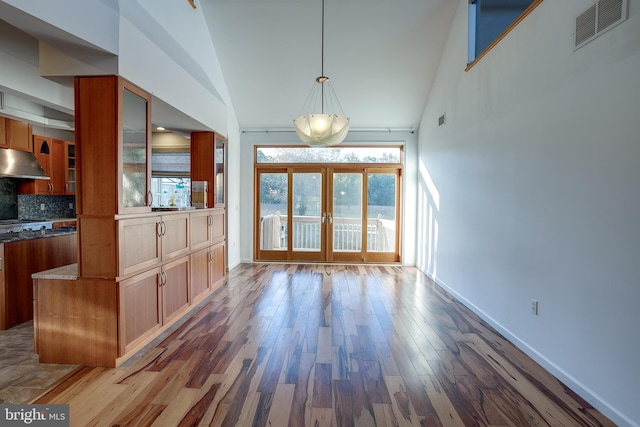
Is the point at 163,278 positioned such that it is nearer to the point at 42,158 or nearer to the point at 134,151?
the point at 134,151

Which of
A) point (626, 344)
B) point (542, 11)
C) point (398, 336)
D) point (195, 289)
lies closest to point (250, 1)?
point (542, 11)

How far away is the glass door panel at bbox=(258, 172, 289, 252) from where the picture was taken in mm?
6641

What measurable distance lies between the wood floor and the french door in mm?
2781

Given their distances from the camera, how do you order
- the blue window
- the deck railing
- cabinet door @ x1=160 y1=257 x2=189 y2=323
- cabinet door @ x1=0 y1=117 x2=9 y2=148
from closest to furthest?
cabinet door @ x1=160 y1=257 x2=189 y2=323 < the blue window < cabinet door @ x1=0 y1=117 x2=9 y2=148 < the deck railing

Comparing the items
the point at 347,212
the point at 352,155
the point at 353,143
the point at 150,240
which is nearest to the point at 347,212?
the point at 347,212

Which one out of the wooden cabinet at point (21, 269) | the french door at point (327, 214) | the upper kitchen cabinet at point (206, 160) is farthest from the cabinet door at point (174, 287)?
the french door at point (327, 214)

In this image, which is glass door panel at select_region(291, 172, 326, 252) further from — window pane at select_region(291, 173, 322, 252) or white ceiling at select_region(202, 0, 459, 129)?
white ceiling at select_region(202, 0, 459, 129)

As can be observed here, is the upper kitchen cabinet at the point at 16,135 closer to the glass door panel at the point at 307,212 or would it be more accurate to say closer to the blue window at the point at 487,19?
the glass door panel at the point at 307,212

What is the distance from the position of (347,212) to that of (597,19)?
483 cm

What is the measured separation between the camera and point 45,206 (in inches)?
215

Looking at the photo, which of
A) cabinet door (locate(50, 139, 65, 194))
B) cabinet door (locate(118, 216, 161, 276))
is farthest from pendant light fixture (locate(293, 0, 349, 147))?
cabinet door (locate(50, 139, 65, 194))

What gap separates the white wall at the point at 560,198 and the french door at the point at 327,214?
2.45 meters

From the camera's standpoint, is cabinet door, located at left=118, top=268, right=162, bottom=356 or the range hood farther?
the range hood

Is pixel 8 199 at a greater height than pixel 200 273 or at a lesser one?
greater
